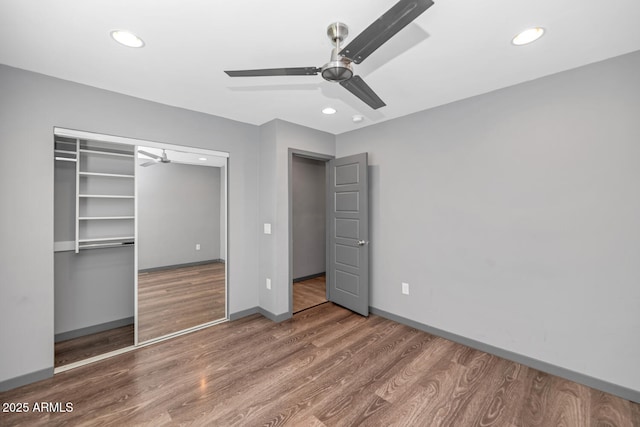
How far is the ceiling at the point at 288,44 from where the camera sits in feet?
4.94

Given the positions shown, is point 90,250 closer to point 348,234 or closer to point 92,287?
point 92,287

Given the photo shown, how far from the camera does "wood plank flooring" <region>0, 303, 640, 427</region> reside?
178cm

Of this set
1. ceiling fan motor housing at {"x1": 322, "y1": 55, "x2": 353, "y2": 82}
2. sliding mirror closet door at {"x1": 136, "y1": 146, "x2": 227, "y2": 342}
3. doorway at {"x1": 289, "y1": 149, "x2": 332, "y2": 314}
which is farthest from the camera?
doorway at {"x1": 289, "y1": 149, "x2": 332, "y2": 314}

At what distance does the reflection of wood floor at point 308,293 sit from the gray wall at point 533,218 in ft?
4.23

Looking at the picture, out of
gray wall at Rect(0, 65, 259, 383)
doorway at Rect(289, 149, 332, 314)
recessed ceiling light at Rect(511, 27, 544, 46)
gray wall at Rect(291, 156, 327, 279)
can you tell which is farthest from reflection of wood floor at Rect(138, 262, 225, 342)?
recessed ceiling light at Rect(511, 27, 544, 46)

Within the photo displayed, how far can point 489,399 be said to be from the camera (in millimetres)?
1975

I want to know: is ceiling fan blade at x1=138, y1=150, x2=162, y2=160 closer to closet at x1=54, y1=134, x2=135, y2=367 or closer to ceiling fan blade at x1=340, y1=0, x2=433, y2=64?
closet at x1=54, y1=134, x2=135, y2=367

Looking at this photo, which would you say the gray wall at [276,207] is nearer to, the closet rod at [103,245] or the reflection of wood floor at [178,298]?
the reflection of wood floor at [178,298]

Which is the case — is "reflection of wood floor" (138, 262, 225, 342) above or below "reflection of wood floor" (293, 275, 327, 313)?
above

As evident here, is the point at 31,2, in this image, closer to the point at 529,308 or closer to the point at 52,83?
the point at 52,83

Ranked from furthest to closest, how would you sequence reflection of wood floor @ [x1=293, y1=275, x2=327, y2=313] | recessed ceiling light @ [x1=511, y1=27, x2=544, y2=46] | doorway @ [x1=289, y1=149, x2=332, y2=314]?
doorway @ [x1=289, y1=149, x2=332, y2=314]
reflection of wood floor @ [x1=293, y1=275, x2=327, y2=313]
recessed ceiling light @ [x1=511, y1=27, x2=544, y2=46]

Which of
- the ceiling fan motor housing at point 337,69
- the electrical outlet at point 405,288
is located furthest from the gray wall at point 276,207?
the ceiling fan motor housing at point 337,69

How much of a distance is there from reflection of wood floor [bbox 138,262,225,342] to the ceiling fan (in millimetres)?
2754

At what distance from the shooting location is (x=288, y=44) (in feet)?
6.00
